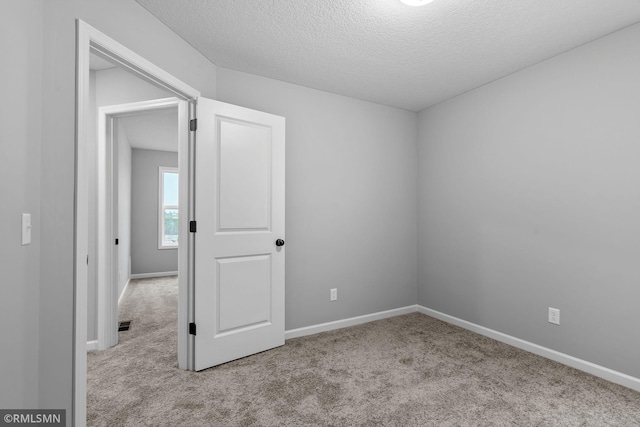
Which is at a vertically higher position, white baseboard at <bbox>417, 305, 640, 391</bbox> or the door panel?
the door panel

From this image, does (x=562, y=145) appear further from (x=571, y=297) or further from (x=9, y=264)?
(x=9, y=264)

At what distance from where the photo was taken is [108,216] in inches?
107

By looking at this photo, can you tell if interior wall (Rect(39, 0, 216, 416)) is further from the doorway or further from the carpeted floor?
the doorway

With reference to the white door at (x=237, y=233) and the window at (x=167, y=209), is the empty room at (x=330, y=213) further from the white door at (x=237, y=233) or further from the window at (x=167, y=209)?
the window at (x=167, y=209)

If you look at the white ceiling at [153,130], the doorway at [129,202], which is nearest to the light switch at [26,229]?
the doorway at [129,202]

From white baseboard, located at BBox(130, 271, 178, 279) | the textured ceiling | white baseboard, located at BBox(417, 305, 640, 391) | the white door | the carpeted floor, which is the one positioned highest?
the textured ceiling

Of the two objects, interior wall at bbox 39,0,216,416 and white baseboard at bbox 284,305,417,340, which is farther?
white baseboard at bbox 284,305,417,340

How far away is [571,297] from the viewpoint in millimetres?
2375

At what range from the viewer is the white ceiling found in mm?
4266

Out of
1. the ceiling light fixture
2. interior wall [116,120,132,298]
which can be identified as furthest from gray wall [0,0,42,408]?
interior wall [116,120,132,298]

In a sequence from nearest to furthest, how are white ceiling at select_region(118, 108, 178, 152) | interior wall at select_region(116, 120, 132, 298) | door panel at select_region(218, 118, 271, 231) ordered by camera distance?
door panel at select_region(218, 118, 271, 231), white ceiling at select_region(118, 108, 178, 152), interior wall at select_region(116, 120, 132, 298)

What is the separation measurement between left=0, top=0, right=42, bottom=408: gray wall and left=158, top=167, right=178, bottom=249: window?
5.44 meters

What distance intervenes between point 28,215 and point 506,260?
337 centimetres

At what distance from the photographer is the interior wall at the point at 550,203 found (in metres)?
2.11
